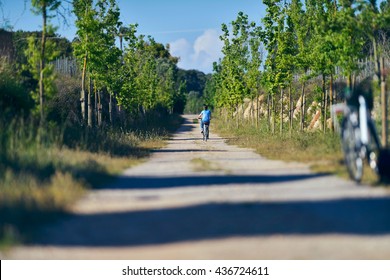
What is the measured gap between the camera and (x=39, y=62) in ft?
71.2

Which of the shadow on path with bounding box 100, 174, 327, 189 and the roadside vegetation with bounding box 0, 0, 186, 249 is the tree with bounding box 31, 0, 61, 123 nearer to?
the roadside vegetation with bounding box 0, 0, 186, 249

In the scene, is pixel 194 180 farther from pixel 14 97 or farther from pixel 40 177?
pixel 14 97

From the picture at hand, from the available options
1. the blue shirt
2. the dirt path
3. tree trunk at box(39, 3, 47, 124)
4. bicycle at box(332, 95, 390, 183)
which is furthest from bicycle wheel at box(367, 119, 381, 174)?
the blue shirt

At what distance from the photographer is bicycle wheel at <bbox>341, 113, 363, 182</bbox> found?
11609 mm

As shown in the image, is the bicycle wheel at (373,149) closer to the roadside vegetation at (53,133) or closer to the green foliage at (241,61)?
the roadside vegetation at (53,133)

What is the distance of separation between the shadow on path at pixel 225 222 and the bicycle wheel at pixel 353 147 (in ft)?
5.93

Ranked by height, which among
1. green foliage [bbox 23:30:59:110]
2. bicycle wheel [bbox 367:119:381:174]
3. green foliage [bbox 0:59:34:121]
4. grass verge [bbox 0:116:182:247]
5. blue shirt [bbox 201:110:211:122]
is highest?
green foliage [bbox 23:30:59:110]

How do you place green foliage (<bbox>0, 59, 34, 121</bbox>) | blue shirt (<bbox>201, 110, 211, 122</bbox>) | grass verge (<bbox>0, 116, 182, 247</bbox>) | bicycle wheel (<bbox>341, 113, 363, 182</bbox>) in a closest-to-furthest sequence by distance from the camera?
grass verge (<bbox>0, 116, 182, 247</bbox>)
bicycle wheel (<bbox>341, 113, 363, 182</bbox>)
green foliage (<bbox>0, 59, 34, 121</bbox>)
blue shirt (<bbox>201, 110, 211, 122</bbox>)

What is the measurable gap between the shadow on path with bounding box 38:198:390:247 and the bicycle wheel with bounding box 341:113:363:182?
71.2 inches

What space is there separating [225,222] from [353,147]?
14.0ft

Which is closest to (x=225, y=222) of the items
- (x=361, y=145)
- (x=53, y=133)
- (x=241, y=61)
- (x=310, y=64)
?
(x=361, y=145)

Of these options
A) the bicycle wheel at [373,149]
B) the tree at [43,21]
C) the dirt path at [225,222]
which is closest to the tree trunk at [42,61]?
the tree at [43,21]

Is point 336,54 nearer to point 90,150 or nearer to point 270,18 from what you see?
point 90,150

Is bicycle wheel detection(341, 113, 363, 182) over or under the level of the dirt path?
over
